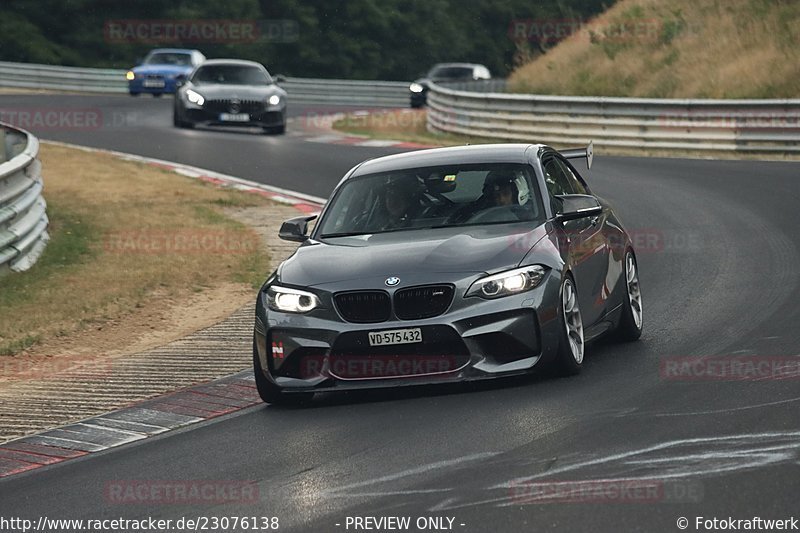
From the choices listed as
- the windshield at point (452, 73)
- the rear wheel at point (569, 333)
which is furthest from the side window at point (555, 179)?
the windshield at point (452, 73)

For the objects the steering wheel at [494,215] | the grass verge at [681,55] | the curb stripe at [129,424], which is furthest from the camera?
the grass verge at [681,55]

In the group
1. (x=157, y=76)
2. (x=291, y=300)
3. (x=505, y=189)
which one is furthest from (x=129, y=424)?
(x=157, y=76)

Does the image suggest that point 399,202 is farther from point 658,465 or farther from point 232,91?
point 232,91

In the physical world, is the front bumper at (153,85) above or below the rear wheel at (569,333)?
below

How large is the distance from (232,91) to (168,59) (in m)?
16.8

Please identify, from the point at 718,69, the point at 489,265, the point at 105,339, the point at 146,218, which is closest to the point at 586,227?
the point at 489,265

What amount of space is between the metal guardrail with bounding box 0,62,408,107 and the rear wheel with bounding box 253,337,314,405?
140 ft

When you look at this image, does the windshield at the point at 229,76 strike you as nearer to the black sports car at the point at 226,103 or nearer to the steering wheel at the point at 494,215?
the black sports car at the point at 226,103

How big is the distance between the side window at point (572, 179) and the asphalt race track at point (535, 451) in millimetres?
1122

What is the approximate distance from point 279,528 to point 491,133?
84.9 ft

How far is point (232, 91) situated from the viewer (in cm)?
3161

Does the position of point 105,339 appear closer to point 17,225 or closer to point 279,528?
point 17,225

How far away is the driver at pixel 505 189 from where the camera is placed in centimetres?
1011

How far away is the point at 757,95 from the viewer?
32.0m
